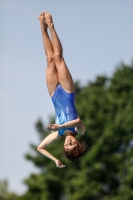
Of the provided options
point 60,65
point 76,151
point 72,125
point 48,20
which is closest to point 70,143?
point 76,151

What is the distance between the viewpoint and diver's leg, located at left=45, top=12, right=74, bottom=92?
547 inches

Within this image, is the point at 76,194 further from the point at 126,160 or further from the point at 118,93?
the point at 118,93

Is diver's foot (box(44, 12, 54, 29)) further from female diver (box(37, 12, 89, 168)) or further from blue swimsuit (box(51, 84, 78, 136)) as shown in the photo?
blue swimsuit (box(51, 84, 78, 136))

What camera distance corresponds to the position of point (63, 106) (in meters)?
14.0

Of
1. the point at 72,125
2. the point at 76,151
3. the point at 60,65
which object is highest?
the point at 60,65

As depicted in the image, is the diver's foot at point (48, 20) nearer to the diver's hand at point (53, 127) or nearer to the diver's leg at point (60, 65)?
the diver's leg at point (60, 65)

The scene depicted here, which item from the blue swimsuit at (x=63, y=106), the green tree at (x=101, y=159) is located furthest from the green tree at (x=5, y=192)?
the blue swimsuit at (x=63, y=106)

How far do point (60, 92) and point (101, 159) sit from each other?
31257mm

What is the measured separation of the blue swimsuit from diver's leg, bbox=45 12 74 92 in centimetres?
14

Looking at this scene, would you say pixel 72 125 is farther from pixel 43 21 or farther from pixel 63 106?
pixel 43 21

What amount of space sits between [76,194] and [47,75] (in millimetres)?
30476

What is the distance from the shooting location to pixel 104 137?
45688 mm

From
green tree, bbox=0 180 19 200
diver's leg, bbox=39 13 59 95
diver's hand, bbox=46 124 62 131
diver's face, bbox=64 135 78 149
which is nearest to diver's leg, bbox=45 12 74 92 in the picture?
diver's leg, bbox=39 13 59 95

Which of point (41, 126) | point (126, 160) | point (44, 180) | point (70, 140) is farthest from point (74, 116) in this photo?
point (41, 126)
